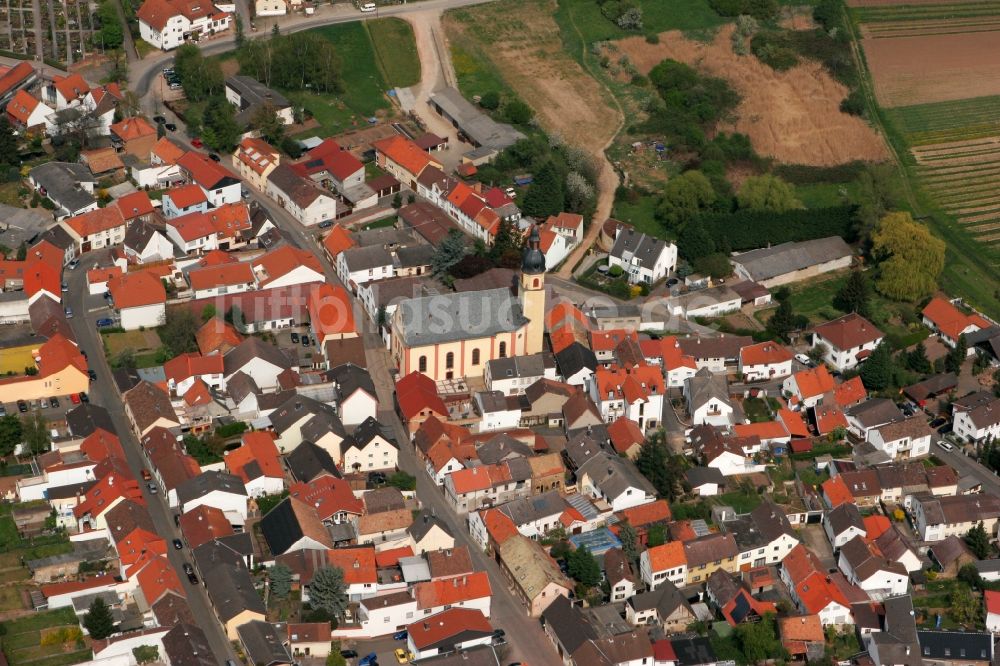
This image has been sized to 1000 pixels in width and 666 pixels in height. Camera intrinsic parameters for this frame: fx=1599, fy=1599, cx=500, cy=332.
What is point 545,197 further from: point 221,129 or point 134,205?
point 134,205

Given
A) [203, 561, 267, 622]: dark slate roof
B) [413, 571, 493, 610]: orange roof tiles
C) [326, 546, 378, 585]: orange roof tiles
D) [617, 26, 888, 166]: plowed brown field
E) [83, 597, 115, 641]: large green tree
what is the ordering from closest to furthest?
1. [83, 597, 115, 641]: large green tree
2. [203, 561, 267, 622]: dark slate roof
3. [413, 571, 493, 610]: orange roof tiles
4. [326, 546, 378, 585]: orange roof tiles
5. [617, 26, 888, 166]: plowed brown field

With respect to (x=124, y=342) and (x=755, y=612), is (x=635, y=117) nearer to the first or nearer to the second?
(x=124, y=342)

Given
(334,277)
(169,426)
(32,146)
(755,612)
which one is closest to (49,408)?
(169,426)

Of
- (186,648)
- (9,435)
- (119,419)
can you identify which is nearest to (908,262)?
(119,419)

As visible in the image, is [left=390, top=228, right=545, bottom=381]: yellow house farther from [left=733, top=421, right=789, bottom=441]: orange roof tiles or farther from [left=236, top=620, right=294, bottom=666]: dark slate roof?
[left=236, top=620, right=294, bottom=666]: dark slate roof

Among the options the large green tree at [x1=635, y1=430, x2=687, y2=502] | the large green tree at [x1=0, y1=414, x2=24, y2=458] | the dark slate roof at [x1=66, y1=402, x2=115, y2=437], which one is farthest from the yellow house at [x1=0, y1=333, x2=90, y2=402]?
the large green tree at [x1=635, y1=430, x2=687, y2=502]

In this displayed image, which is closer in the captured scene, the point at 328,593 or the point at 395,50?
the point at 328,593
